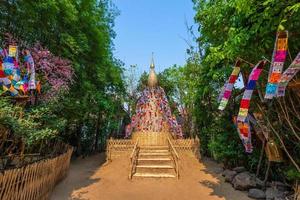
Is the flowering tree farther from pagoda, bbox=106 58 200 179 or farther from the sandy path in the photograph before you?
pagoda, bbox=106 58 200 179

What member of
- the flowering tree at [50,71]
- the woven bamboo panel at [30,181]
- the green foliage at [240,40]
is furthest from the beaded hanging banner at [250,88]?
the flowering tree at [50,71]

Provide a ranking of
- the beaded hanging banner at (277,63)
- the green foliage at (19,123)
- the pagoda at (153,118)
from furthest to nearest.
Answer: the pagoda at (153,118)
the green foliage at (19,123)
the beaded hanging banner at (277,63)

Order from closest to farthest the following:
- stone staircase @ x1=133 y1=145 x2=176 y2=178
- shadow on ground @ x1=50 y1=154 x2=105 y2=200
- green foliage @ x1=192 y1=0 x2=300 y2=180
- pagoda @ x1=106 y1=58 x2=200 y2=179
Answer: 1. green foliage @ x1=192 y1=0 x2=300 y2=180
2. shadow on ground @ x1=50 y1=154 x2=105 y2=200
3. stone staircase @ x1=133 y1=145 x2=176 y2=178
4. pagoda @ x1=106 y1=58 x2=200 y2=179

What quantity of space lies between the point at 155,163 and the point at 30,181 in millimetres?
7250

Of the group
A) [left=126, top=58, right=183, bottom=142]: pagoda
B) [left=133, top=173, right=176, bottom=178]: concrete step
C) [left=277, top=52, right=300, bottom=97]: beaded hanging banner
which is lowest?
[left=133, top=173, right=176, bottom=178]: concrete step

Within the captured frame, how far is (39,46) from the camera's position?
33.4 feet

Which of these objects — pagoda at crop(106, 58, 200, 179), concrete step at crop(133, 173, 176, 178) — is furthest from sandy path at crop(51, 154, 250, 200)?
pagoda at crop(106, 58, 200, 179)

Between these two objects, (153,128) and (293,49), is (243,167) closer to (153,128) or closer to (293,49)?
(293,49)

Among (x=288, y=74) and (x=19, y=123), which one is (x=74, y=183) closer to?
(x=19, y=123)

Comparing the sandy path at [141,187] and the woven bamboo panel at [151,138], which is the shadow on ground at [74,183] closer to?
the sandy path at [141,187]

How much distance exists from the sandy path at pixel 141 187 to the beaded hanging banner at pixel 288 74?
3973mm

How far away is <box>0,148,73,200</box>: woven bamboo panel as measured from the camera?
5.15 m

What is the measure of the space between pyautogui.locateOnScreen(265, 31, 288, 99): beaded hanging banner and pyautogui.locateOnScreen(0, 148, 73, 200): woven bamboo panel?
17.9ft

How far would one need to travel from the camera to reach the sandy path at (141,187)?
8.29 meters
